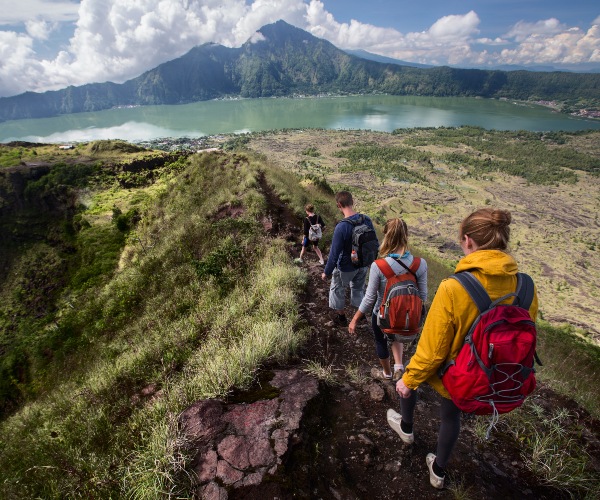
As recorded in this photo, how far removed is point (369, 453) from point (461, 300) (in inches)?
66.5

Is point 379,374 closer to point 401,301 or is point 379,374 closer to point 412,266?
point 401,301

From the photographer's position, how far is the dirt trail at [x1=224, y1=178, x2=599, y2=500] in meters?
2.34

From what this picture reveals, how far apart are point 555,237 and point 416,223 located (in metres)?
Result: 22.8

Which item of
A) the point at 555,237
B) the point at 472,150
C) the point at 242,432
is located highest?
the point at 242,432

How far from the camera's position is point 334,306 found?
15.3 ft

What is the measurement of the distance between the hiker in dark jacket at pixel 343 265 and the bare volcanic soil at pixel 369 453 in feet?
3.40

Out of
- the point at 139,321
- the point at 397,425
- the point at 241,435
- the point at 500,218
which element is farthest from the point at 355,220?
the point at 139,321

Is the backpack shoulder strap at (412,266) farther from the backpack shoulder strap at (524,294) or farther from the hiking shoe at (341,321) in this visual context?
the hiking shoe at (341,321)

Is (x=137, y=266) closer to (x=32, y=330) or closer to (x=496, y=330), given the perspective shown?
(x=32, y=330)

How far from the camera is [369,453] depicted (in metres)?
2.65

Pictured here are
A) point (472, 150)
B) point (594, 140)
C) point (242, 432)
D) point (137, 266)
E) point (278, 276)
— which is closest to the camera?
point (242, 432)

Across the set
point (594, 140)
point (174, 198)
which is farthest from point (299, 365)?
point (594, 140)

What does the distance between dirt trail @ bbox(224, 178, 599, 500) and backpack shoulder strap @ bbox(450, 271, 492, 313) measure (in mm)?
1581

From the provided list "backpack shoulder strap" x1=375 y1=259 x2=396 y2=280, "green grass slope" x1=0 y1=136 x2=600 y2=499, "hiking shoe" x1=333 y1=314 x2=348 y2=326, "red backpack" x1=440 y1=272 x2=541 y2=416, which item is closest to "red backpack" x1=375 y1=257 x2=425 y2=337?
"backpack shoulder strap" x1=375 y1=259 x2=396 y2=280
